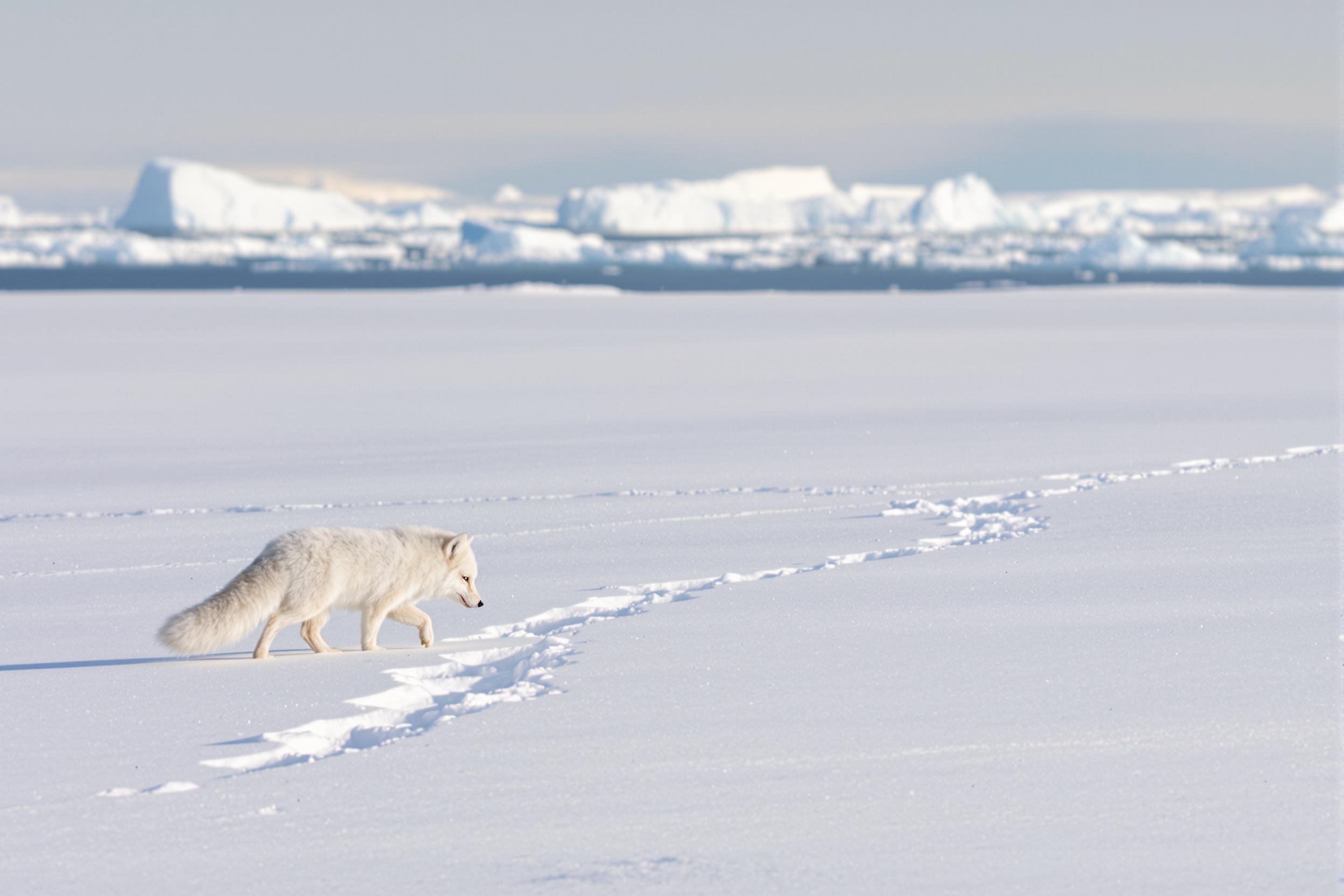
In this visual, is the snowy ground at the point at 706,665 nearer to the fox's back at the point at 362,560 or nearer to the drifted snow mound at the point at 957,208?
the fox's back at the point at 362,560

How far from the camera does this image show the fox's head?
16.9ft

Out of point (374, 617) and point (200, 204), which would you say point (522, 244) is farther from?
point (374, 617)

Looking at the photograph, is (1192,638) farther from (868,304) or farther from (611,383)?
(868,304)

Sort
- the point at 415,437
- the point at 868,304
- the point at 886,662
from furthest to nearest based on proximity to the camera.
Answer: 1. the point at 868,304
2. the point at 415,437
3. the point at 886,662

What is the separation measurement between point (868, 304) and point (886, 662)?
3292 centimetres

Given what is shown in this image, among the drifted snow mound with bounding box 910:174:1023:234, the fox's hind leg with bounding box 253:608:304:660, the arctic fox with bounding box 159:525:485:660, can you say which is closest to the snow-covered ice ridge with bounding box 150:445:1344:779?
the arctic fox with bounding box 159:525:485:660

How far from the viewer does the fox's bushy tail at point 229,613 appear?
4.68 metres

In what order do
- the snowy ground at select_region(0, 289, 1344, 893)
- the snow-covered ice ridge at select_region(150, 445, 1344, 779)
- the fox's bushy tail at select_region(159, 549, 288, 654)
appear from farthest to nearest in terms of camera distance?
1. the fox's bushy tail at select_region(159, 549, 288, 654)
2. the snow-covered ice ridge at select_region(150, 445, 1344, 779)
3. the snowy ground at select_region(0, 289, 1344, 893)

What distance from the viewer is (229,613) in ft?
15.4

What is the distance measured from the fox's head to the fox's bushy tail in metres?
0.60

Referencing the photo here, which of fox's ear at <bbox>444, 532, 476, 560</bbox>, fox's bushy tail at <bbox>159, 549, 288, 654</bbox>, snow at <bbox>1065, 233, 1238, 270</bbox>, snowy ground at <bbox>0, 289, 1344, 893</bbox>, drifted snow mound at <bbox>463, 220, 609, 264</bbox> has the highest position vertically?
drifted snow mound at <bbox>463, 220, 609, 264</bbox>

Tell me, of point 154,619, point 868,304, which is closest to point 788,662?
point 154,619

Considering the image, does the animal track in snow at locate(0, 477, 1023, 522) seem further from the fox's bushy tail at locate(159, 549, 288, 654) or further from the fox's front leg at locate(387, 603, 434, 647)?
the fox's bushy tail at locate(159, 549, 288, 654)

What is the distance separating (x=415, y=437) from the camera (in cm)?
1180
